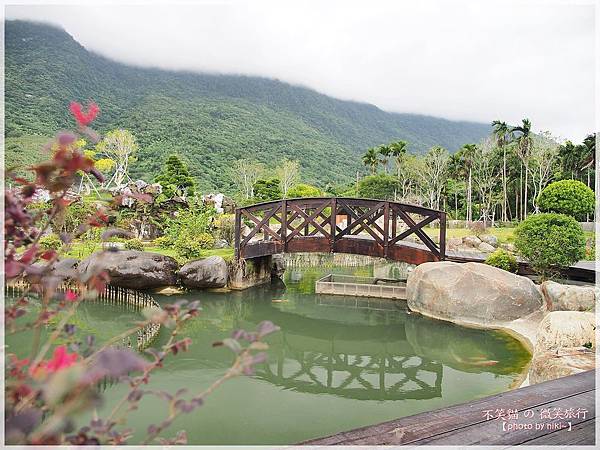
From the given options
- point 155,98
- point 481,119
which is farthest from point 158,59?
point 481,119

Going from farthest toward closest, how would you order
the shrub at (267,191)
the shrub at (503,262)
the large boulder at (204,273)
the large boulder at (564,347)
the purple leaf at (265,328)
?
the shrub at (267,191) < the large boulder at (204,273) < the shrub at (503,262) < the large boulder at (564,347) < the purple leaf at (265,328)

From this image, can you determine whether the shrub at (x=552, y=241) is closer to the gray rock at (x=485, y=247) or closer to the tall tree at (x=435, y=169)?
the gray rock at (x=485, y=247)

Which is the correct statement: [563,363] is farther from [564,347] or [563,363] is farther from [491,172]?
[491,172]

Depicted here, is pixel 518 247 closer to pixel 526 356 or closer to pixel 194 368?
pixel 526 356

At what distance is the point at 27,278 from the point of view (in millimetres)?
902

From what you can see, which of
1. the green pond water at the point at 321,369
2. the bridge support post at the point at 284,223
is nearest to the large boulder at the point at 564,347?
the green pond water at the point at 321,369

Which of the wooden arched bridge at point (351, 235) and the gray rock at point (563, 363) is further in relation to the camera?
the wooden arched bridge at point (351, 235)

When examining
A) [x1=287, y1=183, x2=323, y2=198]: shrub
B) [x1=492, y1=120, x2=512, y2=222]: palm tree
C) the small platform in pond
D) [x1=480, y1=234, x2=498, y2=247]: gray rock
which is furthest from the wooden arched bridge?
[x1=492, y1=120, x2=512, y2=222]: palm tree

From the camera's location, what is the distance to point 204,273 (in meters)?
11.8

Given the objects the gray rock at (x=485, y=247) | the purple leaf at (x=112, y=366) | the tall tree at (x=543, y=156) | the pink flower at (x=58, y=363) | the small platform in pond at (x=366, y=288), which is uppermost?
the tall tree at (x=543, y=156)

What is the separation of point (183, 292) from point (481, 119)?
473 feet

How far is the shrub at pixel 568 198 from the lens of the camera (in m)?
14.7

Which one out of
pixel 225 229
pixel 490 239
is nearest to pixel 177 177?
pixel 225 229

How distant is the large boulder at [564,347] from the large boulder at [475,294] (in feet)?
9.64
